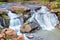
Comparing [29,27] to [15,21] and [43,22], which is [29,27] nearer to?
[15,21]

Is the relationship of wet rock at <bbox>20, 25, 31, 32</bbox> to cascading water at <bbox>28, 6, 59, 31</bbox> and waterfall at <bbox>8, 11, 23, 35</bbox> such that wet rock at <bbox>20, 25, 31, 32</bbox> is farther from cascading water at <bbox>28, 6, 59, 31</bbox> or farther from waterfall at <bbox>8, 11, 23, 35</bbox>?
cascading water at <bbox>28, 6, 59, 31</bbox>

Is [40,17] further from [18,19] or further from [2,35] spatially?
[2,35]

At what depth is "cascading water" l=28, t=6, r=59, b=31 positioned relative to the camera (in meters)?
8.41

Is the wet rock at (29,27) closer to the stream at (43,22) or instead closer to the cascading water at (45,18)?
the stream at (43,22)

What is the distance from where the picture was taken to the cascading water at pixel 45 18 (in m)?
8.41

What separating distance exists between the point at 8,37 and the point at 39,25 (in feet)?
9.56

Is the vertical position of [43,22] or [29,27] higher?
[29,27]

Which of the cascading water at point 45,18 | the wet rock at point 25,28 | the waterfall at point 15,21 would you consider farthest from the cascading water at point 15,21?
the cascading water at point 45,18

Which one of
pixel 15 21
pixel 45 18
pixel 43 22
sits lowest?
pixel 43 22

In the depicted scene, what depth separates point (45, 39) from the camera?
20.7 ft

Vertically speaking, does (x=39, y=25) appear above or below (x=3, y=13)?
below

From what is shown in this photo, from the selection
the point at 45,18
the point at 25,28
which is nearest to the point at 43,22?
the point at 45,18

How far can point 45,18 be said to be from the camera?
8992 mm

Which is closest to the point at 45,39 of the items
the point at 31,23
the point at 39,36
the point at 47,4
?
the point at 39,36
